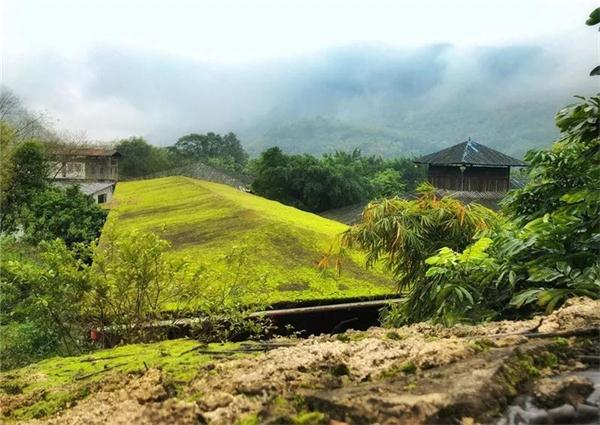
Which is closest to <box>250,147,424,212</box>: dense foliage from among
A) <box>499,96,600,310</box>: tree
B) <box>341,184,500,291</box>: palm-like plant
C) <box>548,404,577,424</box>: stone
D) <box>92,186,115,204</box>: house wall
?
<box>92,186,115,204</box>: house wall

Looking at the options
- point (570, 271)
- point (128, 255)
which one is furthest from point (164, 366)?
point (128, 255)

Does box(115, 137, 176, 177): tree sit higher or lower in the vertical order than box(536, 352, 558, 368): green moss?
higher

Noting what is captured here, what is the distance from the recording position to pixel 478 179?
2855 cm

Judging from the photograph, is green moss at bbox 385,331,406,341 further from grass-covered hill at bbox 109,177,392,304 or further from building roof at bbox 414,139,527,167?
building roof at bbox 414,139,527,167

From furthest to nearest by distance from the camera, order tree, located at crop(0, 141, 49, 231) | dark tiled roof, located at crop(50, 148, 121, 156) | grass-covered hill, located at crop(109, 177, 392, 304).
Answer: dark tiled roof, located at crop(50, 148, 121, 156) → tree, located at crop(0, 141, 49, 231) → grass-covered hill, located at crop(109, 177, 392, 304)

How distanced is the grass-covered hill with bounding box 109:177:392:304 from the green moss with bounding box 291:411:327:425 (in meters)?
4.98

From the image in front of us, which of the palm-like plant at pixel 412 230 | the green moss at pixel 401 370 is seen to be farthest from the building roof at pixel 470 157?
the green moss at pixel 401 370

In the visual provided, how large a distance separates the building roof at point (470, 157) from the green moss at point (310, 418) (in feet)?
89.0

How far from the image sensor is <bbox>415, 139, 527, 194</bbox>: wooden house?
92.8ft

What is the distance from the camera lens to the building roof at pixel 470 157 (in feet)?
92.6

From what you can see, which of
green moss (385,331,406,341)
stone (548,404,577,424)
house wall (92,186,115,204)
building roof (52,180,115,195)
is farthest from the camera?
building roof (52,180,115,195)

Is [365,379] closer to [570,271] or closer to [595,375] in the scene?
[595,375]

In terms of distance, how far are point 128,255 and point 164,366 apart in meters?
3.27

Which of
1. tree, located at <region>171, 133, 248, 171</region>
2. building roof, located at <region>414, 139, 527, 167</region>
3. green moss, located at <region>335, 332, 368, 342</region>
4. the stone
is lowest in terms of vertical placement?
green moss, located at <region>335, 332, 368, 342</region>
